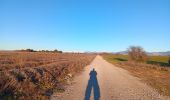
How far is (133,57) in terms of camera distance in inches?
2657

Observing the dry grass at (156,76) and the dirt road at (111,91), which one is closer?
the dirt road at (111,91)

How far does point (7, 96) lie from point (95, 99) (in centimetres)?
381

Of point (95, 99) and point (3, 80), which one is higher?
point (3, 80)

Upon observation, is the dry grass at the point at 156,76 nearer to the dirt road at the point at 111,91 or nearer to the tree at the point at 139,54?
the dirt road at the point at 111,91

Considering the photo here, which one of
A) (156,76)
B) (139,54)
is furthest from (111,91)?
(139,54)

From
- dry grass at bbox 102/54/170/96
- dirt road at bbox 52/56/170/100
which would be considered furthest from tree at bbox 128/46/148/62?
dirt road at bbox 52/56/170/100

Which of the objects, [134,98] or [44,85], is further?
[44,85]

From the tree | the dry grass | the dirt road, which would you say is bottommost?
the dry grass

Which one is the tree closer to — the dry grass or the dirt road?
the dry grass

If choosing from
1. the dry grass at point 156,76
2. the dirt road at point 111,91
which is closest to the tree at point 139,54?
the dry grass at point 156,76

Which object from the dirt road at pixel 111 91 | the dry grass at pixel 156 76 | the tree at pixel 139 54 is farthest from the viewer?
the tree at pixel 139 54

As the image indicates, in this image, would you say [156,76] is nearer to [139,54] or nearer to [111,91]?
[111,91]

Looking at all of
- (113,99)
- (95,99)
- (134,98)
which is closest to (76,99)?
(95,99)

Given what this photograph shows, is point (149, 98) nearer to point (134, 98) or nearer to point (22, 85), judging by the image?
point (134, 98)
